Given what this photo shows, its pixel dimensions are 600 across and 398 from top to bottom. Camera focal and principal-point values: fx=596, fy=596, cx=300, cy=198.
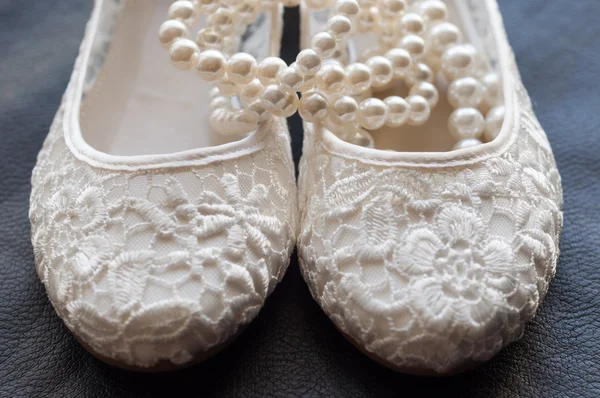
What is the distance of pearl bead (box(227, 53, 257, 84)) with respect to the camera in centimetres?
67

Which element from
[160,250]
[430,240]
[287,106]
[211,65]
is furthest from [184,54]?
[430,240]

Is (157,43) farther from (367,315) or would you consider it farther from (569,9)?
(569,9)

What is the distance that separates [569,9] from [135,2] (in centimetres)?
76

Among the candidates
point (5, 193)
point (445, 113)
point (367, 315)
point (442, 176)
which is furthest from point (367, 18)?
point (5, 193)

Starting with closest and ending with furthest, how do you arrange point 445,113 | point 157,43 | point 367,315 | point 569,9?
point 367,315, point 445,113, point 157,43, point 569,9

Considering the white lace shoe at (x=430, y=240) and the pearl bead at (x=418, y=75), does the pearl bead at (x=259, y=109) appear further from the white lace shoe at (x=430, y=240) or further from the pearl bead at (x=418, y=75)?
the pearl bead at (x=418, y=75)

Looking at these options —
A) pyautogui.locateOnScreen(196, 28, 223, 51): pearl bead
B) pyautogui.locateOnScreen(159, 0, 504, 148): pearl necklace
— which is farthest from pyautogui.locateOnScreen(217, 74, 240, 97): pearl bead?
pyautogui.locateOnScreen(196, 28, 223, 51): pearl bead

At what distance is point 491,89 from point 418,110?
0.11m

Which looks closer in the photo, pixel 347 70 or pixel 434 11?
pixel 347 70

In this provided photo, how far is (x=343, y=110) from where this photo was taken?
0.67 metres

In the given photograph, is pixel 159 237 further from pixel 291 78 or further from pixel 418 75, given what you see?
pixel 418 75

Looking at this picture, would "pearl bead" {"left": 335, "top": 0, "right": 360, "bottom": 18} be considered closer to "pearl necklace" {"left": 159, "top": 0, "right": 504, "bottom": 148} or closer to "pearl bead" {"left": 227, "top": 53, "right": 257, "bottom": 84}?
"pearl necklace" {"left": 159, "top": 0, "right": 504, "bottom": 148}

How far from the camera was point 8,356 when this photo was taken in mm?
630

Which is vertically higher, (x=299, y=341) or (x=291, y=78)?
(x=291, y=78)
